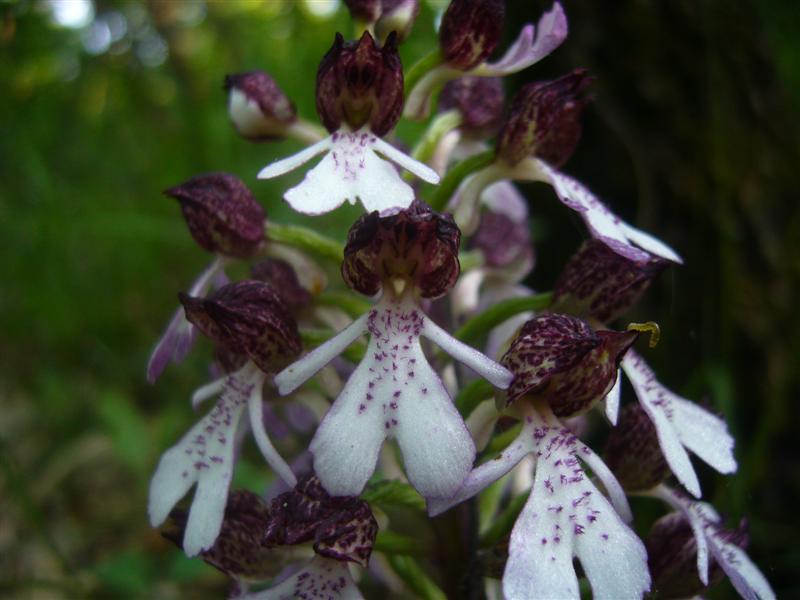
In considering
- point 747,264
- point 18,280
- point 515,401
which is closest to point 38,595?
point 18,280

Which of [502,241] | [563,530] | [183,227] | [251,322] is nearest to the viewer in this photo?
[563,530]

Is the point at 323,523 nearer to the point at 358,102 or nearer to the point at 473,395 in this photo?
the point at 473,395

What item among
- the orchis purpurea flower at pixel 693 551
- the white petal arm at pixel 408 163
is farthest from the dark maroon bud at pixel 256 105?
the orchis purpurea flower at pixel 693 551

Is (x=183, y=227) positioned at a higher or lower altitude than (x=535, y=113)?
lower

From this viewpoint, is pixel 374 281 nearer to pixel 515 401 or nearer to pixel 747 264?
pixel 515 401

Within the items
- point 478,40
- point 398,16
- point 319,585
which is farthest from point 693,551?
point 398,16

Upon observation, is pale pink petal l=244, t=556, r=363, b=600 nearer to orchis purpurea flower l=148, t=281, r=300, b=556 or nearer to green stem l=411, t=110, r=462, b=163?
orchis purpurea flower l=148, t=281, r=300, b=556
